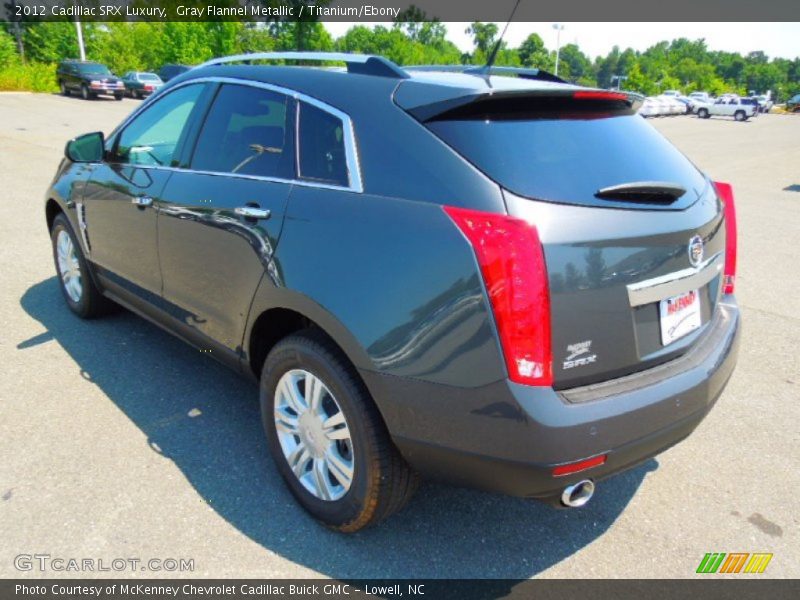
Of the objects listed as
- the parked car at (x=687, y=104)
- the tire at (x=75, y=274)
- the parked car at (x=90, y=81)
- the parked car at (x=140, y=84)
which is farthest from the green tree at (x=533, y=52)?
the tire at (x=75, y=274)

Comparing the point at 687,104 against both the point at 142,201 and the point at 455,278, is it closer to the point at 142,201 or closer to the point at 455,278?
the point at 142,201

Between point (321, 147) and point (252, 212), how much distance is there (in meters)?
0.41

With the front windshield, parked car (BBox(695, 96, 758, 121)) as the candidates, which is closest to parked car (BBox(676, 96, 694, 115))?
parked car (BBox(695, 96, 758, 121))

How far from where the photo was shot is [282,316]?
9.12 feet

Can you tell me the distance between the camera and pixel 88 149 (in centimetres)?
406

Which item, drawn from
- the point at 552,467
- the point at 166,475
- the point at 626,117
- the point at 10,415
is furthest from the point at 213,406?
A: the point at 626,117

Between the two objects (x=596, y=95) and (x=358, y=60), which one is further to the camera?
(x=358, y=60)

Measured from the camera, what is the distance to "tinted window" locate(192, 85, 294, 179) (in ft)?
9.11

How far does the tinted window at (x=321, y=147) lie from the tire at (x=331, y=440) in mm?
629

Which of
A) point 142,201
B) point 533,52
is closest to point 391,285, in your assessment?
point 142,201

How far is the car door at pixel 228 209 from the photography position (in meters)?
2.71

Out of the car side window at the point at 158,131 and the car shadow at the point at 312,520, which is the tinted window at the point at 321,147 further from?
the car shadow at the point at 312,520

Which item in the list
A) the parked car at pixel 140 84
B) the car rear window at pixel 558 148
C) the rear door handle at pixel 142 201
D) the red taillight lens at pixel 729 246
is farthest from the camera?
the parked car at pixel 140 84

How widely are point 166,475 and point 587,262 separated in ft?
7.02
